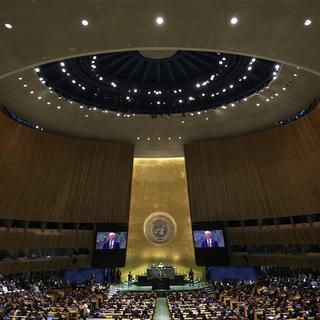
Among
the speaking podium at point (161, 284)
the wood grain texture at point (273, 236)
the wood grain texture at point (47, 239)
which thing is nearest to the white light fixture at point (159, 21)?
the wood grain texture at point (47, 239)

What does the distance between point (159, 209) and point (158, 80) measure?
47.9 feet

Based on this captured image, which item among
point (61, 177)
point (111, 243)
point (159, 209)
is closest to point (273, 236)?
point (159, 209)

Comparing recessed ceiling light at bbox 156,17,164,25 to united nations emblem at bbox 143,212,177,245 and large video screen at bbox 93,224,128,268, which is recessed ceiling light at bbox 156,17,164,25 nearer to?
large video screen at bbox 93,224,128,268

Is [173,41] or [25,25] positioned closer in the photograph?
[25,25]

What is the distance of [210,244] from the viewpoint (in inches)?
1046

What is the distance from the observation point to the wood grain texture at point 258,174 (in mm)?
20922

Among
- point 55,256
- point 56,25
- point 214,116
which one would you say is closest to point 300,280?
point 214,116

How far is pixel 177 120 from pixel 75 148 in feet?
28.5

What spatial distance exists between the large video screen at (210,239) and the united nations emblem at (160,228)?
520cm

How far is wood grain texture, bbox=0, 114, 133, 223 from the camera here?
20.8 meters

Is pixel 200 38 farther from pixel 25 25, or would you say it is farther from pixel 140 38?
pixel 25 25

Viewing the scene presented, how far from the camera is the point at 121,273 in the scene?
101 feet

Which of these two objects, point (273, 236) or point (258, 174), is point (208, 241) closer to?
point (273, 236)

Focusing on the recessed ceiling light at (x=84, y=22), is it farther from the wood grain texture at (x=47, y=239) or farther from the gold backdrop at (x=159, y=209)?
the gold backdrop at (x=159, y=209)
